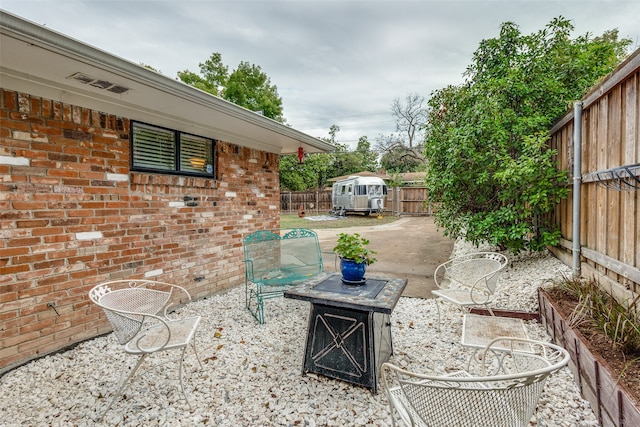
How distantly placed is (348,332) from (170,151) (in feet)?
9.83

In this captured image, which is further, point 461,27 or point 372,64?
point 372,64

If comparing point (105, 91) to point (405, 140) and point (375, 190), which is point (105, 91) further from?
point (405, 140)

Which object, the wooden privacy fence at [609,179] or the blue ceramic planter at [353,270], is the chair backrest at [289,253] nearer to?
the blue ceramic planter at [353,270]

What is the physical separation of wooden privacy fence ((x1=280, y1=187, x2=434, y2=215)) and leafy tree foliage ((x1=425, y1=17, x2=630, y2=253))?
419 inches

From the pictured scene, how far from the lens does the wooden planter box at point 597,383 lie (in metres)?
1.48

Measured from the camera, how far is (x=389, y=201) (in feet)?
59.1

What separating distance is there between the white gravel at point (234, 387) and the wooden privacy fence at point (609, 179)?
0.83m

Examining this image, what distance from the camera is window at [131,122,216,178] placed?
340 centimetres

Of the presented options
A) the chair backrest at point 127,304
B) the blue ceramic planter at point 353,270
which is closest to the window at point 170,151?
the chair backrest at point 127,304

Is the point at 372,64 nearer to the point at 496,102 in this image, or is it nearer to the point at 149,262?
the point at 496,102

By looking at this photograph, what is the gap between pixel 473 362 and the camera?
2584mm

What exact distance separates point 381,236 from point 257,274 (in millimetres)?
6440

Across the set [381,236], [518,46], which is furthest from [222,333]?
[381,236]

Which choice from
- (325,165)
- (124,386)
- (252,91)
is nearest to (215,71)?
(252,91)
